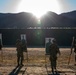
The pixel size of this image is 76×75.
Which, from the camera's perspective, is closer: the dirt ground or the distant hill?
the dirt ground

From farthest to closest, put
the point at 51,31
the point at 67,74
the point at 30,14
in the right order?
the point at 30,14 → the point at 51,31 → the point at 67,74

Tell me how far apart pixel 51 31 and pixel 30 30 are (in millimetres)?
3430

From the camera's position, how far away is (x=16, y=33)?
44.8 m

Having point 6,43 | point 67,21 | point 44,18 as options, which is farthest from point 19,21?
point 6,43

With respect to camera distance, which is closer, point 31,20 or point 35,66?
point 35,66

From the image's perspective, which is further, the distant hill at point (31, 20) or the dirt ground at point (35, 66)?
the distant hill at point (31, 20)

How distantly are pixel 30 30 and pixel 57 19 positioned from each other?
56.1 metres

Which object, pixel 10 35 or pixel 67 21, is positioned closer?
pixel 10 35

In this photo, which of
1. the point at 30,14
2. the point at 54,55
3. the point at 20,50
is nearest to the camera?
the point at 54,55

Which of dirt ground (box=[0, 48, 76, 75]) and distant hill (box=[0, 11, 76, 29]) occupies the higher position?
distant hill (box=[0, 11, 76, 29])

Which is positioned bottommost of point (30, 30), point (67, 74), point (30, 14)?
point (67, 74)

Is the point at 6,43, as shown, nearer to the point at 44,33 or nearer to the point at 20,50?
the point at 44,33

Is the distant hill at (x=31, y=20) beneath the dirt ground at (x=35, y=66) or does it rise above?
above

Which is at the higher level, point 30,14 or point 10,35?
point 30,14
